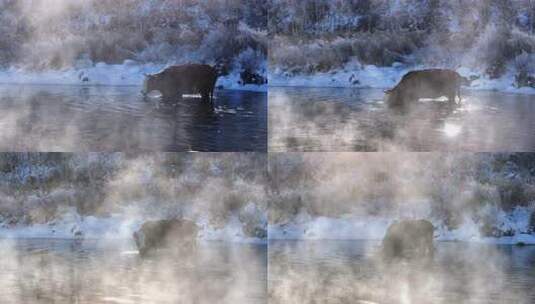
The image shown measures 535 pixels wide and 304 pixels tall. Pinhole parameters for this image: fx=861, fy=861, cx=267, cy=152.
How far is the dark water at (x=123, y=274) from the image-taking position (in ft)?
13.8

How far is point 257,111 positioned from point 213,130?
24cm

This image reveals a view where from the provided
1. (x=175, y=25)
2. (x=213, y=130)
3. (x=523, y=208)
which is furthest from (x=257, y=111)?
(x=523, y=208)

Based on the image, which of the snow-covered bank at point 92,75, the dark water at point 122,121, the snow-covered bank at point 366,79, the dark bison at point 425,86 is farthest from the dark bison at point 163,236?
the dark bison at point 425,86

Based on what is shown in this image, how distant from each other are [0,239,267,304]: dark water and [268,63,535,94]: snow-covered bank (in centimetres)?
84

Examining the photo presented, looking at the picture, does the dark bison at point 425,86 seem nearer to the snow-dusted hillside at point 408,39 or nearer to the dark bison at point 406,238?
the snow-dusted hillside at point 408,39

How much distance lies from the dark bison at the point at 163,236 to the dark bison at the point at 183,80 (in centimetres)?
64

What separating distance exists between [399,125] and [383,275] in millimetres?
738

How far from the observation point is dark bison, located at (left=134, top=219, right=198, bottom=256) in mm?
4254

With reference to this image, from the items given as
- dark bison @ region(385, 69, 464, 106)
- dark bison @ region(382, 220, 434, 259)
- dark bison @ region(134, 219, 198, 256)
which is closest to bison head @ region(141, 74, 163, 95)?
dark bison @ region(134, 219, 198, 256)

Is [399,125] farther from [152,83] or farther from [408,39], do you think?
[152,83]

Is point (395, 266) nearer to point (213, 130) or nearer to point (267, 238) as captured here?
point (267, 238)

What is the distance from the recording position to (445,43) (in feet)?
13.9

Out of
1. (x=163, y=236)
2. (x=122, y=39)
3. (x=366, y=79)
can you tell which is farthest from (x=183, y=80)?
(x=366, y=79)

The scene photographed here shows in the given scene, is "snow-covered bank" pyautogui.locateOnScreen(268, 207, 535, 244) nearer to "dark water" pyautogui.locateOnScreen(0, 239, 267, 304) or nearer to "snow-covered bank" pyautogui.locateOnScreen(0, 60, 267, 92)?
"dark water" pyautogui.locateOnScreen(0, 239, 267, 304)
